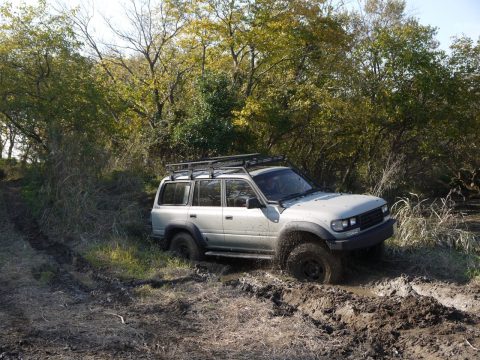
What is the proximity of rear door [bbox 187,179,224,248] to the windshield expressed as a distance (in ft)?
2.70

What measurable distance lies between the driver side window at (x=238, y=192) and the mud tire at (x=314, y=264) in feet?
4.19

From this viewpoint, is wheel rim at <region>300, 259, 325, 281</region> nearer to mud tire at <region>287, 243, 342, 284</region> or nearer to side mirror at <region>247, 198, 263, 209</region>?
mud tire at <region>287, 243, 342, 284</region>

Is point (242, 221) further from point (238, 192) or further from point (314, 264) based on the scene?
point (314, 264)

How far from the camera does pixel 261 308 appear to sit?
652 cm

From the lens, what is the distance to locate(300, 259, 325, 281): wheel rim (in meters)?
7.71

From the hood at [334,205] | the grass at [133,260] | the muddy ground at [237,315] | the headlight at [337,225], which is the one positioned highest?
the hood at [334,205]

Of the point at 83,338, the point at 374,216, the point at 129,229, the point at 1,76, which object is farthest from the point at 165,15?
the point at 83,338

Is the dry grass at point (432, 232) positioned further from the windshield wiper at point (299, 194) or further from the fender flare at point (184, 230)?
the fender flare at point (184, 230)

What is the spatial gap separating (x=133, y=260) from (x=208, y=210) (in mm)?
1653

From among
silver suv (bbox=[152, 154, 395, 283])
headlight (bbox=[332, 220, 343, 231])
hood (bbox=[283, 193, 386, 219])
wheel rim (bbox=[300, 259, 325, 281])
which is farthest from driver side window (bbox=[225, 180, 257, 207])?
headlight (bbox=[332, 220, 343, 231])

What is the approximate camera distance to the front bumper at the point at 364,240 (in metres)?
7.25

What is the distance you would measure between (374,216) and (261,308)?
7.93 ft

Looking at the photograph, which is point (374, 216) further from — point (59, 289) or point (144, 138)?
point (144, 138)

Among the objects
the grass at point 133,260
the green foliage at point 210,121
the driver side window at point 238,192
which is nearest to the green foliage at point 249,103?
the green foliage at point 210,121
